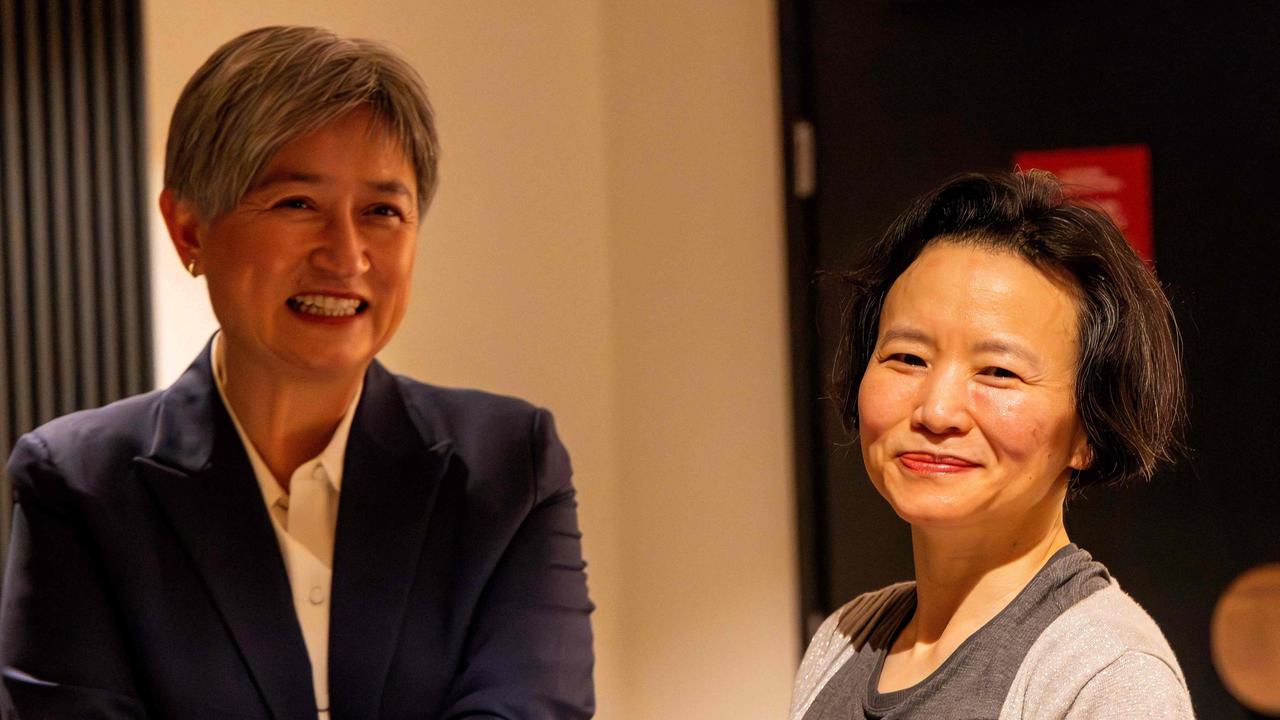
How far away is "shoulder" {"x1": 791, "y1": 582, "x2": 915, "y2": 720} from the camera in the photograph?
155 centimetres

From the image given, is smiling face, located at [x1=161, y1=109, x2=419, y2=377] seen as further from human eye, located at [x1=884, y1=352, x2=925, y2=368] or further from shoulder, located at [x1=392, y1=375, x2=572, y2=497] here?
human eye, located at [x1=884, y1=352, x2=925, y2=368]

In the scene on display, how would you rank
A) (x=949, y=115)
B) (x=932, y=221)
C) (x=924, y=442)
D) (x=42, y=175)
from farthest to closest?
(x=949, y=115) < (x=42, y=175) < (x=932, y=221) < (x=924, y=442)

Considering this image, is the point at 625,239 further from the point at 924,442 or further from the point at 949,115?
the point at 924,442

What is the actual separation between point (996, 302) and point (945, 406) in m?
0.12

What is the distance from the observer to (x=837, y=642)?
5.19 feet

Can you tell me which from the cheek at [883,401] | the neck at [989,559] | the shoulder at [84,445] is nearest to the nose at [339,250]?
the shoulder at [84,445]

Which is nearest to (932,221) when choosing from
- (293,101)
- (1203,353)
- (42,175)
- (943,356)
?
(943,356)

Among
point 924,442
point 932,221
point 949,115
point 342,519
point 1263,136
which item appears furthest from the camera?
point 949,115

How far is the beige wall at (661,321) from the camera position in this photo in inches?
133

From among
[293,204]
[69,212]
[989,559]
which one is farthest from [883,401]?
[69,212]

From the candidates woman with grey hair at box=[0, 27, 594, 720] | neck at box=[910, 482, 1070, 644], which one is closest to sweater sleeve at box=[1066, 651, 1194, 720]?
neck at box=[910, 482, 1070, 644]

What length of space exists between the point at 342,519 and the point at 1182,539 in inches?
83.4

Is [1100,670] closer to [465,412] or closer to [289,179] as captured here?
[465,412]

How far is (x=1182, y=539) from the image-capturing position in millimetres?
3092
